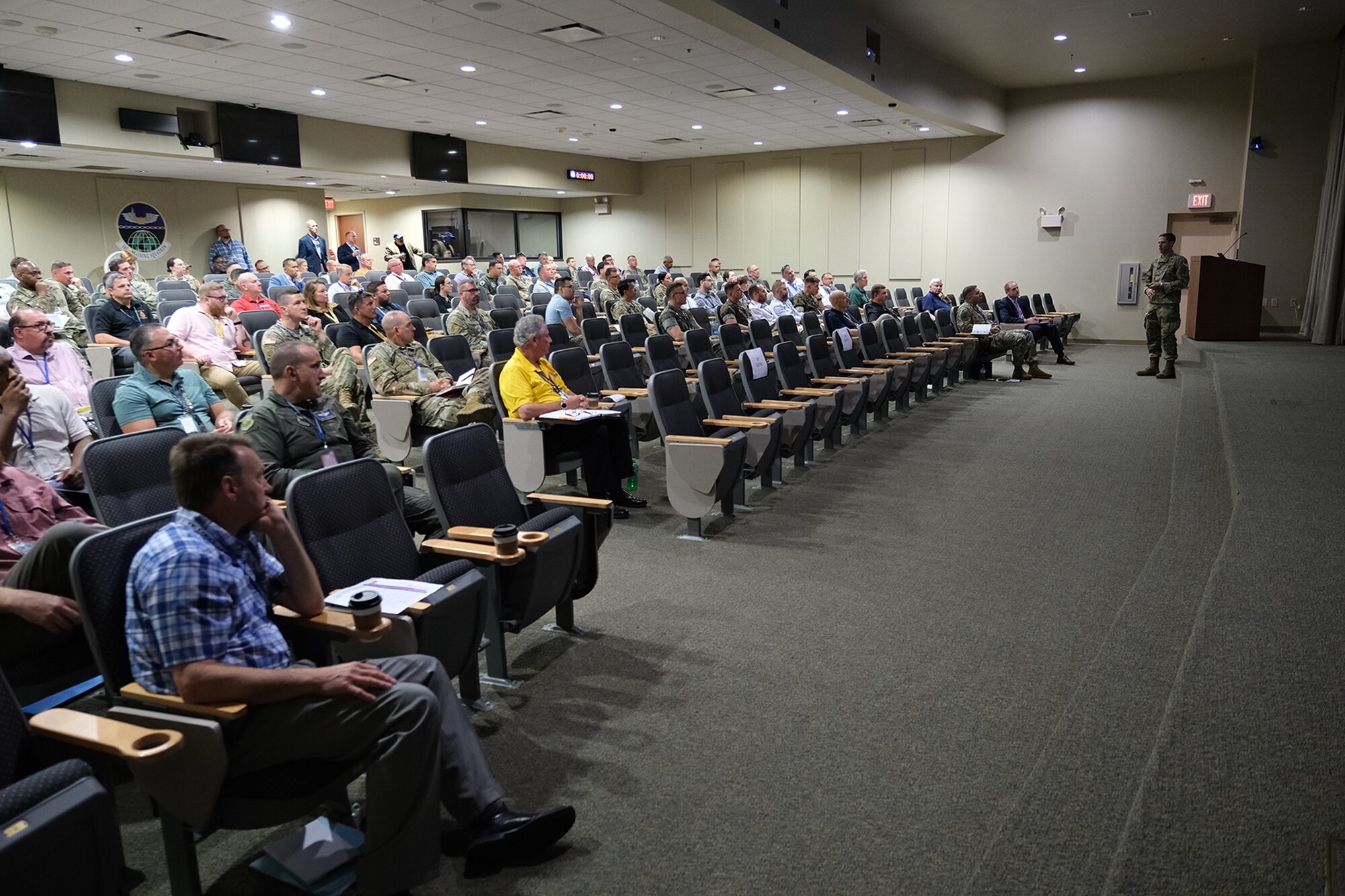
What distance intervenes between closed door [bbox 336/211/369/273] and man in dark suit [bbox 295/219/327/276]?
6.29 m

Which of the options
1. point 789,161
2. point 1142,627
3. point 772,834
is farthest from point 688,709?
point 789,161

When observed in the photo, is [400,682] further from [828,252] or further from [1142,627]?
[828,252]

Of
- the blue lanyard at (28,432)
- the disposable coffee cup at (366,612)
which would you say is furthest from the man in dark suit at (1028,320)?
the disposable coffee cup at (366,612)

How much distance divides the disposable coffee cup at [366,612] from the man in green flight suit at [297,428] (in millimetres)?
1268

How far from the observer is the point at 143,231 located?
14.0 metres

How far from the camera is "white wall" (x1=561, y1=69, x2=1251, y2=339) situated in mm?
13953

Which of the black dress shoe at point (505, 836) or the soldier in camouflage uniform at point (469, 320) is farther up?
the soldier in camouflage uniform at point (469, 320)

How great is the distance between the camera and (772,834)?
2.28 meters

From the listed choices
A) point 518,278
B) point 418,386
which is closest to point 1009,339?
point 518,278

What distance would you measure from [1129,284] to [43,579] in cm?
1562

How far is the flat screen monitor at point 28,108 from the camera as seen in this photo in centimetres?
889

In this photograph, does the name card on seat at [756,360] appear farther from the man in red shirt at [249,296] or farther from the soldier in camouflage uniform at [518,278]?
the soldier in camouflage uniform at [518,278]

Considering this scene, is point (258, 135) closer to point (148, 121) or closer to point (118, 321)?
point (148, 121)

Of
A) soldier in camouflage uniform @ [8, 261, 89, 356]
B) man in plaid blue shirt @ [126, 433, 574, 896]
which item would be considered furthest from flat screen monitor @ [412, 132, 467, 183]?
man in plaid blue shirt @ [126, 433, 574, 896]
